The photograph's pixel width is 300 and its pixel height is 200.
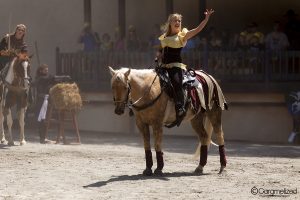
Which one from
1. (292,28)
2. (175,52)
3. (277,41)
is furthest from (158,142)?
(292,28)

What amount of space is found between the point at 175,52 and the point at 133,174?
205 cm

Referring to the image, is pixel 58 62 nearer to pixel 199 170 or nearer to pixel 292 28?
pixel 292 28

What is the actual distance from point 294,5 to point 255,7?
141 cm

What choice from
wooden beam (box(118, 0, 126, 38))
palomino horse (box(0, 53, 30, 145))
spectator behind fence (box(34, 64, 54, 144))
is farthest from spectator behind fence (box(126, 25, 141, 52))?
palomino horse (box(0, 53, 30, 145))

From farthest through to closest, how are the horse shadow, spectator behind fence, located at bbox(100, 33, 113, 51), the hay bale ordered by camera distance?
1. spectator behind fence, located at bbox(100, 33, 113, 51)
2. the hay bale
3. the horse shadow

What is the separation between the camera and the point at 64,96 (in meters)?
18.6

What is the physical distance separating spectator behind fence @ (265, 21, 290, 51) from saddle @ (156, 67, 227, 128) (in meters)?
7.75

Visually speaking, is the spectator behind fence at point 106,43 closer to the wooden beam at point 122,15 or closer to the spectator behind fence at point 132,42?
the spectator behind fence at point 132,42

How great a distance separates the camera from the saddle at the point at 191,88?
487 inches

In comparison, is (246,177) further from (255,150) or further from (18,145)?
(18,145)

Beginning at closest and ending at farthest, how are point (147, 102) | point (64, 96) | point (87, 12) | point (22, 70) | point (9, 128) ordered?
point (147, 102), point (22, 70), point (9, 128), point (64, 96), point (87, 12)

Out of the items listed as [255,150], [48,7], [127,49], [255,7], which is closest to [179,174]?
[255,150]

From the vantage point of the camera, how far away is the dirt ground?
35.5 feet

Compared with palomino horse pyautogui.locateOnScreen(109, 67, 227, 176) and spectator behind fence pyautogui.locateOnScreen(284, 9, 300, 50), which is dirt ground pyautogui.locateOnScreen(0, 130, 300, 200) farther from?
spectator behind fence pyautogui.locateOnScreen(284, 9, 300, 50)
